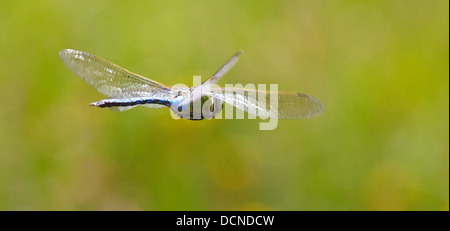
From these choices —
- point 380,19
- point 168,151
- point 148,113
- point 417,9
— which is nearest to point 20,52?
point 148,113

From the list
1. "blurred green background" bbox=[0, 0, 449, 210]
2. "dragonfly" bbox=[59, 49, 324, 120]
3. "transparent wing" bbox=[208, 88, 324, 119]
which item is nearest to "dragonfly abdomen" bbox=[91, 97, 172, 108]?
"dragonfly" bbox=[59, 49, 324, 120]

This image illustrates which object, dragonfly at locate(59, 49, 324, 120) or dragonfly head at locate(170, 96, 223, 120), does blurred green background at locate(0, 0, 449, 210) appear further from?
dragonfly head at locate(170, 96, 223, 120)

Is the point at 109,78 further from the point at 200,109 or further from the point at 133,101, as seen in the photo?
the point at 200,109

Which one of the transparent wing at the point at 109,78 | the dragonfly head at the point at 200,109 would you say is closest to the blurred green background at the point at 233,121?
the transparent wing at the point at 109,78

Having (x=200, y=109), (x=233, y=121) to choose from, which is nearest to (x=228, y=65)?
(x=200, y=109)

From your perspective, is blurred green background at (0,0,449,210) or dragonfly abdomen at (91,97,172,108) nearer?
dragonfly abdomen at (91,97,172,108)
